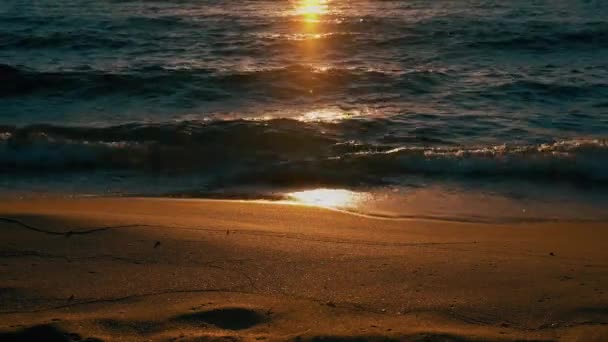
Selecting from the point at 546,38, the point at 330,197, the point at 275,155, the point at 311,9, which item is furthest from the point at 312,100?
the point at 311,9

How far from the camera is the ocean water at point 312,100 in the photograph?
7.34 m

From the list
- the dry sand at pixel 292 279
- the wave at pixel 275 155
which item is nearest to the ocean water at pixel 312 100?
the wave at pixel 275 155

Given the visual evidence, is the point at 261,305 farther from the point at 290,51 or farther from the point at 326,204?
the point at 290,51

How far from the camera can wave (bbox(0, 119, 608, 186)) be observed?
741 cm

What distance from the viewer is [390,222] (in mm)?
5762

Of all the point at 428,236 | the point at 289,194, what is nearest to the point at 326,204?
the point at 289,194

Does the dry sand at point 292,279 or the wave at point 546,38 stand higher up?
the dry sand at point 292,279

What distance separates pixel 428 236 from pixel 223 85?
7.14m

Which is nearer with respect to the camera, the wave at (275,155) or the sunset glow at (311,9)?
the wave at (275,155)

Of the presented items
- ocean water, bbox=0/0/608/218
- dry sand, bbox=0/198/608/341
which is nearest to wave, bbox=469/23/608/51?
ocean water, bbox=0/0/608/218

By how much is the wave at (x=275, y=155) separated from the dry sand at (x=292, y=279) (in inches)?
66.3

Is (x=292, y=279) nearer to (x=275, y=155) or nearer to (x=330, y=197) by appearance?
(x=330, y=197)

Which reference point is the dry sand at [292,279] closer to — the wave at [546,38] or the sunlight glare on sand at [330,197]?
the sunlight glare on sand at [330,197]

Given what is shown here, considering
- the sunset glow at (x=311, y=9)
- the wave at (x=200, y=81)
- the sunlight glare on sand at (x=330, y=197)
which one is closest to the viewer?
the sunlight glare on sand at (x=330, y=197)
